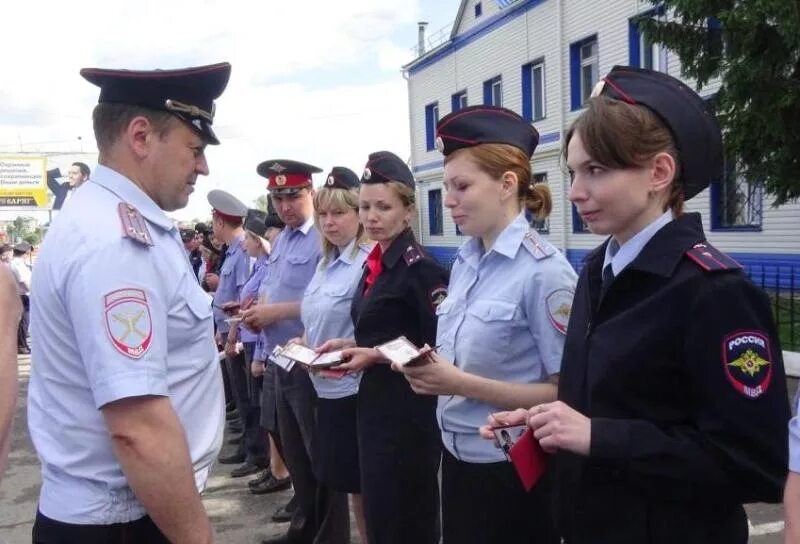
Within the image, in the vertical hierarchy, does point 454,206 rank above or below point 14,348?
above

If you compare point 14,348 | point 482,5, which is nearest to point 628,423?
point 14,348

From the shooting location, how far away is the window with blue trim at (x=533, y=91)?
833 inches

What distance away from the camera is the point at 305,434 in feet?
13.8

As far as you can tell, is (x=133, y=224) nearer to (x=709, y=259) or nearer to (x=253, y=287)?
(x=709, y=259)

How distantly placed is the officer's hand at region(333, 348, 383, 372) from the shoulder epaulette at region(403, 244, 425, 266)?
454 millimetres

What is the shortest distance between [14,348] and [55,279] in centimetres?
18

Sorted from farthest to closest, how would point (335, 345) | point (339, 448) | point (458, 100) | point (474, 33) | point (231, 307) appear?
point (458, 100) < point (474, 33) < point (231, 307) < point (339, 448) < point (335, 345)

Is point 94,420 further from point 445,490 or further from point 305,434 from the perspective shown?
point 305,434

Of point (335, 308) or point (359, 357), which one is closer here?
point (359, 357)

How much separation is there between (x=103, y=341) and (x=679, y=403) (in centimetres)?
131

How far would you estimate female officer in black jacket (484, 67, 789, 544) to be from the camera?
1617mm

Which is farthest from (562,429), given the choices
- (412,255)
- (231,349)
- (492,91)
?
(492,91)

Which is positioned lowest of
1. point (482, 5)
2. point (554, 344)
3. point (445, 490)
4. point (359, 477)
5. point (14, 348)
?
point (359, 477)

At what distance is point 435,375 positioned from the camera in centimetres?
232
